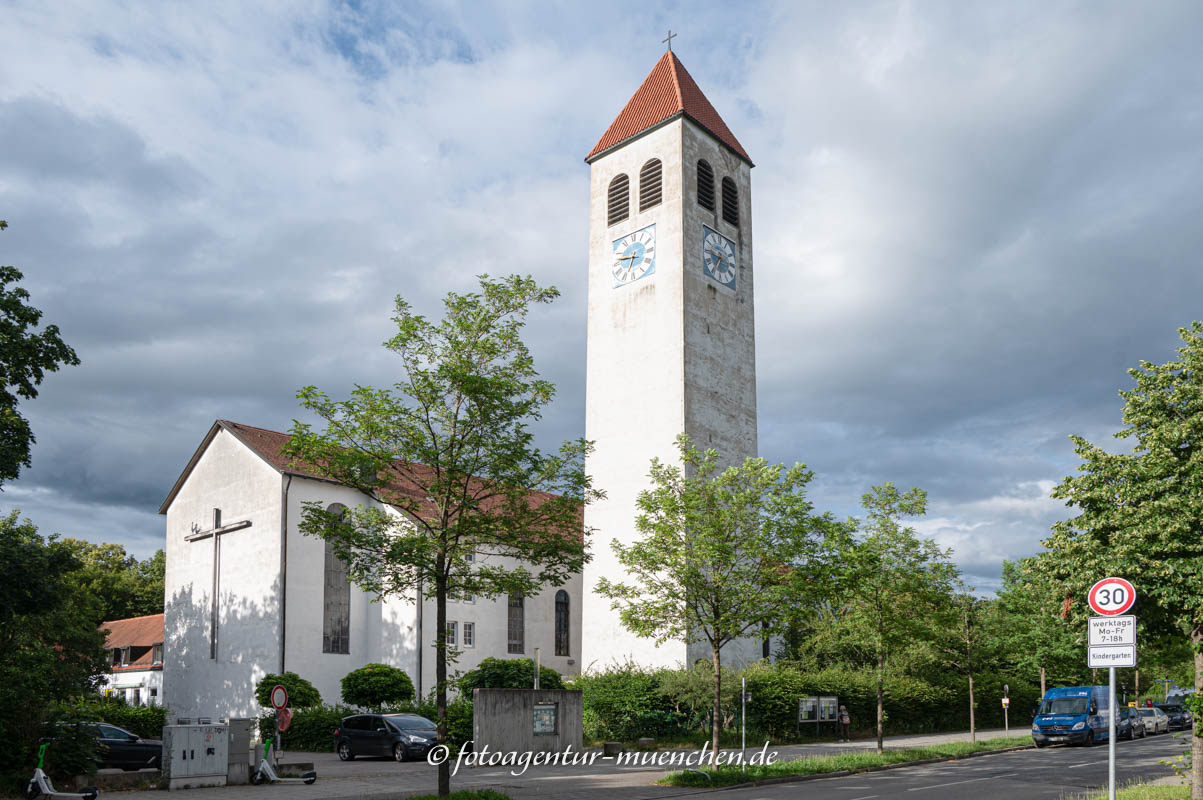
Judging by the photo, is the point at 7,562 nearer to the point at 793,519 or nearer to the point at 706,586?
the point at 706,586

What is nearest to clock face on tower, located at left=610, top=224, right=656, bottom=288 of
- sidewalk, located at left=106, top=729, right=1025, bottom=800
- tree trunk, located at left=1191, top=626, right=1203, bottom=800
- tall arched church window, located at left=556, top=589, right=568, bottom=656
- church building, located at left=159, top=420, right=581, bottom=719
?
church building, located at left=159, top=420, right=581, bottom=719

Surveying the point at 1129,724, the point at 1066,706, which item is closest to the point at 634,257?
the point at 1066,706

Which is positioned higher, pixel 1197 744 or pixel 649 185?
pixel 649 185

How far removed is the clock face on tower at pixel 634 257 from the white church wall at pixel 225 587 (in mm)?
18174

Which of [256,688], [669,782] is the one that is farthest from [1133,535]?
[256,688]

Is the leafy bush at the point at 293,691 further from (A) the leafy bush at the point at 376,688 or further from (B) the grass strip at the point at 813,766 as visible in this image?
(B) the grass strip at the point at 813,766

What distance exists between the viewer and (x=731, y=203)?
49.7 metres

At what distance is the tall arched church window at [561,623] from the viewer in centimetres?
4922

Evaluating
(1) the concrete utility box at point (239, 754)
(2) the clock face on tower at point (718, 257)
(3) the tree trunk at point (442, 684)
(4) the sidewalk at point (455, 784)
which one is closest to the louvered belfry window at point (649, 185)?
(2) the clock face on tower at point (718, 257)

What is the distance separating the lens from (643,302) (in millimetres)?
45938

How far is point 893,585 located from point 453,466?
17254 mm

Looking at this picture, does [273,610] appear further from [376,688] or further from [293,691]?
[376,688]

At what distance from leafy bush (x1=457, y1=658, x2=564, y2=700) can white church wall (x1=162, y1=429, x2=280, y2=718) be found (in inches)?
366

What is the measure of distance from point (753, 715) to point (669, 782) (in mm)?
Answer: 15270
